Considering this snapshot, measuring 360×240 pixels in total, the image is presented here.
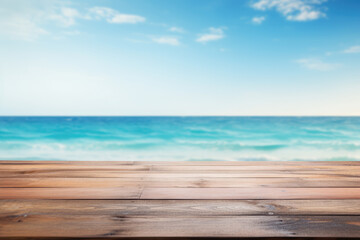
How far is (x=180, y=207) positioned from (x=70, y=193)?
1.85 ft

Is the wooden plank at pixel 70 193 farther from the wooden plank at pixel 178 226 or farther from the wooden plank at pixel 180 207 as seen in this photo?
the wooden plank at pixel 178 226

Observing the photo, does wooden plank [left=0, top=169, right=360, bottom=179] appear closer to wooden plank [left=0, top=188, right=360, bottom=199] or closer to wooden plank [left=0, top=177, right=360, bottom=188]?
wooden plank [left=0, top=177, right=360, bottom=188]

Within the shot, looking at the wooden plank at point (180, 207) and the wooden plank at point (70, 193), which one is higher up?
the wooden plank at point (180, 207)

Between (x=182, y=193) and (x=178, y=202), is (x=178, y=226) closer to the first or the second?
(x=178, y=202)

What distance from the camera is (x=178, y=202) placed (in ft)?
2.86

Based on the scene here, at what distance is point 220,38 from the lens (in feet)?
31.5

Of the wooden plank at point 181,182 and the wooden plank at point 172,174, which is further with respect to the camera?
the wooden plank at point 172,174

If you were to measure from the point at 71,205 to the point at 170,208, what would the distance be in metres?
0.43

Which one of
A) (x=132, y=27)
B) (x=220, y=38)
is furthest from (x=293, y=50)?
(x=132, y=27)

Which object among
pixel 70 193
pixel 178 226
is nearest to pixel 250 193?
pixel 178 226

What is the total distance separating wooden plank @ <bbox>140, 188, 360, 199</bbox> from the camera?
94cm

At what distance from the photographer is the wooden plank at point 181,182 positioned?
1.09 meters

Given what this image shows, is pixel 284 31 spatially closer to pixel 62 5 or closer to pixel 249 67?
pixel 249 67

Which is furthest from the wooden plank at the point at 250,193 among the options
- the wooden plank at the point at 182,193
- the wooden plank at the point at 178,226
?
the wooden plank at the point at 178,226
